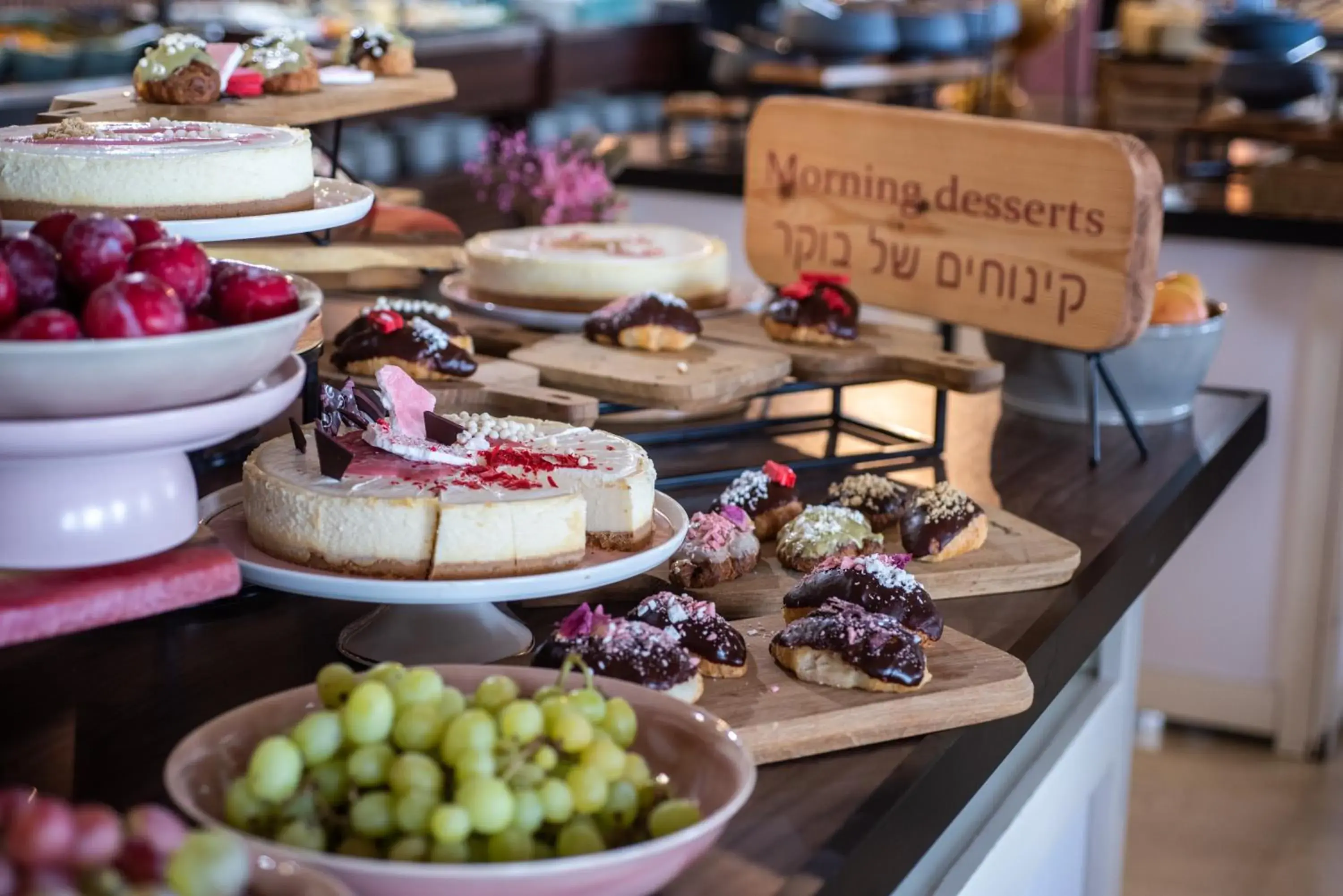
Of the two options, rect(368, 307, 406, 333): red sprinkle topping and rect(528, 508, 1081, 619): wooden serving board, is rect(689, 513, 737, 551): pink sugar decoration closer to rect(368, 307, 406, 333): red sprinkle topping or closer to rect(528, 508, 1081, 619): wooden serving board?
rect(528, 508, 1081, 619): wooden serving board

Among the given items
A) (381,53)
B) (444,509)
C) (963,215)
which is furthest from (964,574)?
(381,53)

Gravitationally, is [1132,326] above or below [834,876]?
above

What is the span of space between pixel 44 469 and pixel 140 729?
277 millimetres

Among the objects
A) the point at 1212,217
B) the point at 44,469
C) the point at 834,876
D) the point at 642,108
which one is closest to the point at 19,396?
the point at 44,469

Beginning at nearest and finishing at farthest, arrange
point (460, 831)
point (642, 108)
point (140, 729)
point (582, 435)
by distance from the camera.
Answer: point (460, 831) → point (140, 729) → point (582, 435) → point (642, 108)

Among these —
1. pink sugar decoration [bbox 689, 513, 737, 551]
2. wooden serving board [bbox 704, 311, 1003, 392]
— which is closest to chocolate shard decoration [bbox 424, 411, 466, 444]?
pink sugar decoration [bbox 689, 513, 737, 551]

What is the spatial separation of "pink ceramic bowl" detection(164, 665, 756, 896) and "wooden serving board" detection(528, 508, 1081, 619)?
0.45 meters

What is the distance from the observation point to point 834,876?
3.48 ft

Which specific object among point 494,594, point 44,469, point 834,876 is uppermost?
point 44,469

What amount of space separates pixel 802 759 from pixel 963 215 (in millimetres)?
1080

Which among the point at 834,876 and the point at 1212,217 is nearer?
the point at 834,876

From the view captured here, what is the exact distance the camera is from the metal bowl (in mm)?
2195

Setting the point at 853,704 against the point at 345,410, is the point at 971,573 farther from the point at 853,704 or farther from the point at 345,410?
the point at 345,410

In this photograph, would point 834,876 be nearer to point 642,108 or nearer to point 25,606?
point 25,606
